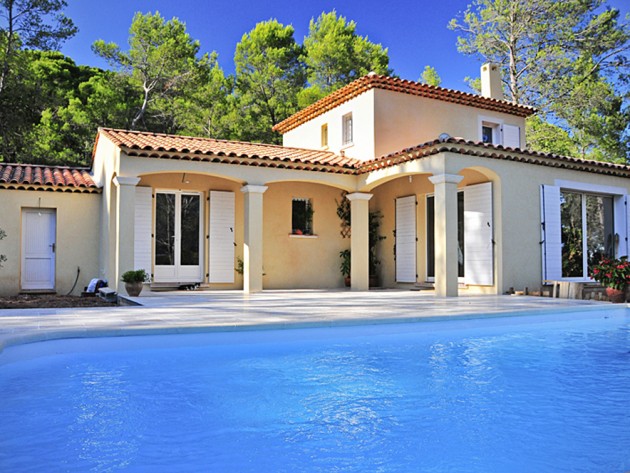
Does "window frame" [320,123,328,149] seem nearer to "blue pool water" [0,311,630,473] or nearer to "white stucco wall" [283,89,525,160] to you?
"white stucco wall" [283,89,525,160]

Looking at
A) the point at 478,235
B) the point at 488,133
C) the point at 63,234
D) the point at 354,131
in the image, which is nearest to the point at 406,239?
the point at 478,235

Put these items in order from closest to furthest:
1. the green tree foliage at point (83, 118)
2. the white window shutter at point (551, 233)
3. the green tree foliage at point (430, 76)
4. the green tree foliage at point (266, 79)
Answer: the white window shutter at point (551, 233), the green tree foliage at point (83, 118), the green tree foliage at point (266, 79), the green tree foliage at point (430, 76)

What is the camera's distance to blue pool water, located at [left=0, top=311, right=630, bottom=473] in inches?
134

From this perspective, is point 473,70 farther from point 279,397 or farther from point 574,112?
point 279,397

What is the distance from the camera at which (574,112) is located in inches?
998

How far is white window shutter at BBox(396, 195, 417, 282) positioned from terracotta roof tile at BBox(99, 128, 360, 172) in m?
1.82

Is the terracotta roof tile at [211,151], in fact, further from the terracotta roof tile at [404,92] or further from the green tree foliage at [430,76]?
the green tree foliage at [430,76]

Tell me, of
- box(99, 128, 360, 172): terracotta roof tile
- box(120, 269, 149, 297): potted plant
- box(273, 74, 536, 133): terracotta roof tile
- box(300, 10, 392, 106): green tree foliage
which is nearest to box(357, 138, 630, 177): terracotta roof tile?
box(99, 128, 360, 172): terracotta roof tile

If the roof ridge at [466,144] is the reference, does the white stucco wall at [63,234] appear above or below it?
below

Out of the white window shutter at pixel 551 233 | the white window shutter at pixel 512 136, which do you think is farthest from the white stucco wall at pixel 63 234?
the white window shutter at pixel 512 136

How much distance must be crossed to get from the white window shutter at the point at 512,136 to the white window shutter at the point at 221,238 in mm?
8681

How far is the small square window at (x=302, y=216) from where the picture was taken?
50.1 feet

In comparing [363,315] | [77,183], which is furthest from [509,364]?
[77,183]

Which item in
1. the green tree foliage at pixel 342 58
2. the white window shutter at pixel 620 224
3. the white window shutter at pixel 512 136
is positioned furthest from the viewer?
the green tree foliage at pixel 342 58
